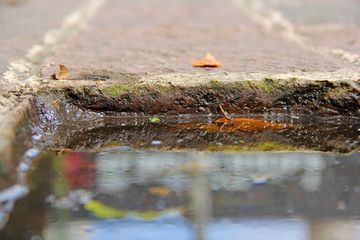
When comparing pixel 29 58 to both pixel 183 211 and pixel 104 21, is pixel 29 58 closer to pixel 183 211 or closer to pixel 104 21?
pixel 104 21

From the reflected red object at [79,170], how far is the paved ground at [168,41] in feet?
0.59

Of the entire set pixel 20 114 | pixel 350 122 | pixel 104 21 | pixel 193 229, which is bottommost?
pixel 193 229

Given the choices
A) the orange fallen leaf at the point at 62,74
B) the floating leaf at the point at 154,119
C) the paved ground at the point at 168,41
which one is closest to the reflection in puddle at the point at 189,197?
the paved ground at the point at 168,41

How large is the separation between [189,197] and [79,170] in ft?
1.17

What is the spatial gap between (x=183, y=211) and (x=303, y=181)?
1.21ft

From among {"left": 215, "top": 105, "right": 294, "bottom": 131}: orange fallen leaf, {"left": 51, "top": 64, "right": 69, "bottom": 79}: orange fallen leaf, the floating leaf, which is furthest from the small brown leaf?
{"left": 215, "top": 105, "right": 294, "bottom": 131}: orange fallen leaf

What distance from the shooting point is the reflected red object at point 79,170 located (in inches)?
42.1

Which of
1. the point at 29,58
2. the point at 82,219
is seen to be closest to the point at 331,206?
the point at 82,219

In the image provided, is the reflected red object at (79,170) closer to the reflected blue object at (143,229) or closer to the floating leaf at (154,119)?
the reflected blue object at (143,229)

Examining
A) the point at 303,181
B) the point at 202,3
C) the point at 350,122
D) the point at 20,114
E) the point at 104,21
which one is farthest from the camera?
the point at 202,3

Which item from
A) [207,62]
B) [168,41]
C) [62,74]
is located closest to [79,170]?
[62,74]

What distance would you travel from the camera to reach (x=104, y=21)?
2.88 m

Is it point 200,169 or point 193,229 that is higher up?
point 200,169

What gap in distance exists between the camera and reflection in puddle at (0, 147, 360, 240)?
2.84ft
